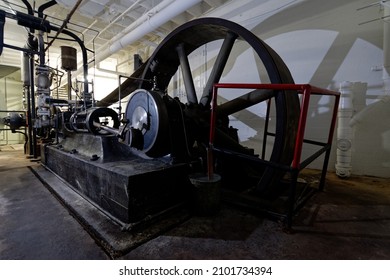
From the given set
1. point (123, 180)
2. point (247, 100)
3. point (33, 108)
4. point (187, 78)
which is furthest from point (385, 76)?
point (33, 108)

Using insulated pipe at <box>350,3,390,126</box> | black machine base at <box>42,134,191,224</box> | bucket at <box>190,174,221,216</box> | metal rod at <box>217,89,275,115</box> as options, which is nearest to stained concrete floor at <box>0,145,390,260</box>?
bucket at <box>190,174,221,216</box>

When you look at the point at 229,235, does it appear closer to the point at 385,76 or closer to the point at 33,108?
the point at 385,76

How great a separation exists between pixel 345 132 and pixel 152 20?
3.53 metres

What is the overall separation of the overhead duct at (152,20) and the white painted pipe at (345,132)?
241cm

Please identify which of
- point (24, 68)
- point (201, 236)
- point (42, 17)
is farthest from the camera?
point (24, 68)

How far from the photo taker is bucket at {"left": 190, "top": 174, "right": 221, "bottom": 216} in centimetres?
153

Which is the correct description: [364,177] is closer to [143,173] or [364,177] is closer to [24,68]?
[143,173]

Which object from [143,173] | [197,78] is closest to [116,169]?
[143,173]

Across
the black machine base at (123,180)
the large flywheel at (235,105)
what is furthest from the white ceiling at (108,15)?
the black machine base at (123,180)

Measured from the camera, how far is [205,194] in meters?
1.55

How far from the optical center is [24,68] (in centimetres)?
430

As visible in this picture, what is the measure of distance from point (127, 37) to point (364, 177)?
4.84 m

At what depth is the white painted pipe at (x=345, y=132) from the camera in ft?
8.53

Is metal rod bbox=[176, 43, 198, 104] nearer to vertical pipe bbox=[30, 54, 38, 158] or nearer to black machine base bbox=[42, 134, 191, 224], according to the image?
black machine base bbox=[42, 134, 191, 224]
